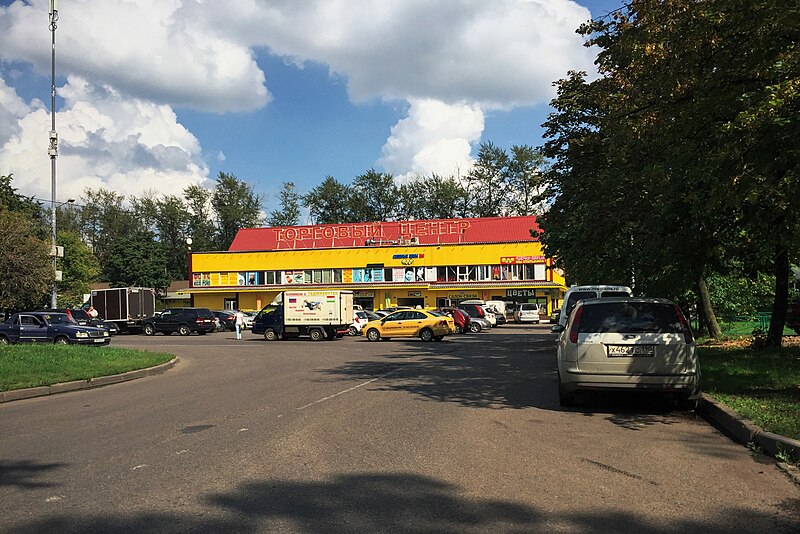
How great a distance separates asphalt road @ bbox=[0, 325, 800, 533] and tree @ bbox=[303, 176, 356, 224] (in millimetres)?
87817

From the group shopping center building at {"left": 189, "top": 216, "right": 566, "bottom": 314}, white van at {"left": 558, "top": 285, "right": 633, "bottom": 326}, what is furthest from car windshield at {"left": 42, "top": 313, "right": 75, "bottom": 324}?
shopping center building at {"left": 189, "top": 216, "right": 566, "bottom": 314}

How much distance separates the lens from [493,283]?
66.4 metres

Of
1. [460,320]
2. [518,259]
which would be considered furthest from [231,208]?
[460,320]

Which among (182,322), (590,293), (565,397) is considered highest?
(590,293)

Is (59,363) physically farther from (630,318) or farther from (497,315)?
(497,315)

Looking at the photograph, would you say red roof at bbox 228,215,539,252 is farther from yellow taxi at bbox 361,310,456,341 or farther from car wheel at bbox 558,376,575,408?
car wheel at bbox 558,376,575,408

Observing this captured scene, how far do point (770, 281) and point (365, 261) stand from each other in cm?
4951

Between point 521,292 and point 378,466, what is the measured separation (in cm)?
6003

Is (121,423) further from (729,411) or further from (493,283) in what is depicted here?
(493,283)

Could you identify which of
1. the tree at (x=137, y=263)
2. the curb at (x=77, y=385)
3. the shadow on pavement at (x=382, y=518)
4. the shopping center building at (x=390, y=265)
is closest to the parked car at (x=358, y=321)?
the curb at (x=77, y=385)

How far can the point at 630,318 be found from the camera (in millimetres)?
9672

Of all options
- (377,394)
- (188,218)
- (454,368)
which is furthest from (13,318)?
(188,218)

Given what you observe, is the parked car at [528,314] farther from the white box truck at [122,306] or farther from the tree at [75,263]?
the tree at [75,263]

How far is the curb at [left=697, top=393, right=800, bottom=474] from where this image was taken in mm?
A: 6703
